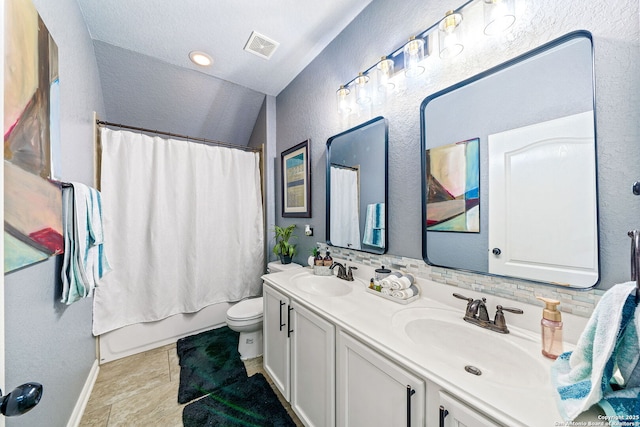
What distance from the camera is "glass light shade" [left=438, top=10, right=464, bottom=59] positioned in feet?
3.29

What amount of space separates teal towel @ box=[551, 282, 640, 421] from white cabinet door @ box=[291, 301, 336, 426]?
0.73 m

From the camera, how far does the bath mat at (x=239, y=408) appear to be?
4.21 feet

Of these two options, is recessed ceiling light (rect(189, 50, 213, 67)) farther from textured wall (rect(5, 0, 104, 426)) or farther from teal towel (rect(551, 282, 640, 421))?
teal towel (rect(551, 282, 640, 421))

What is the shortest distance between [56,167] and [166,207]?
1110mm

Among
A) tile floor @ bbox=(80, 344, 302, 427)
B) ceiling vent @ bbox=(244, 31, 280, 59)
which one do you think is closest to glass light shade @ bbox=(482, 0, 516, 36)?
ceiling vent @ bbox=(244, 31, 280, 59)

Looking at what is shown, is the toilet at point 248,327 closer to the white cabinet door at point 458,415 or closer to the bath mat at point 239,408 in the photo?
the bath mat at point 239,408

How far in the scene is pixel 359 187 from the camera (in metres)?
1.57

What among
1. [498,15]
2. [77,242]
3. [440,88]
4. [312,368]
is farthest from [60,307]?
[498,15]

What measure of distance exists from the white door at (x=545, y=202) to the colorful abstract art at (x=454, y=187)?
0.06 m

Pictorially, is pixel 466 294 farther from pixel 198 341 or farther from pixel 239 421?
pixel 198 341

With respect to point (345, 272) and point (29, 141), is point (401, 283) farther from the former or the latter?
point (29, 141)

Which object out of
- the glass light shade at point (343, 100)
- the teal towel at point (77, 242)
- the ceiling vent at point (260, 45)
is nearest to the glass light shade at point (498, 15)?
the glass light shade at point (343, 100)

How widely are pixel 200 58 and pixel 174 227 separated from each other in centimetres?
151

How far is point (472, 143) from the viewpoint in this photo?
103cm
